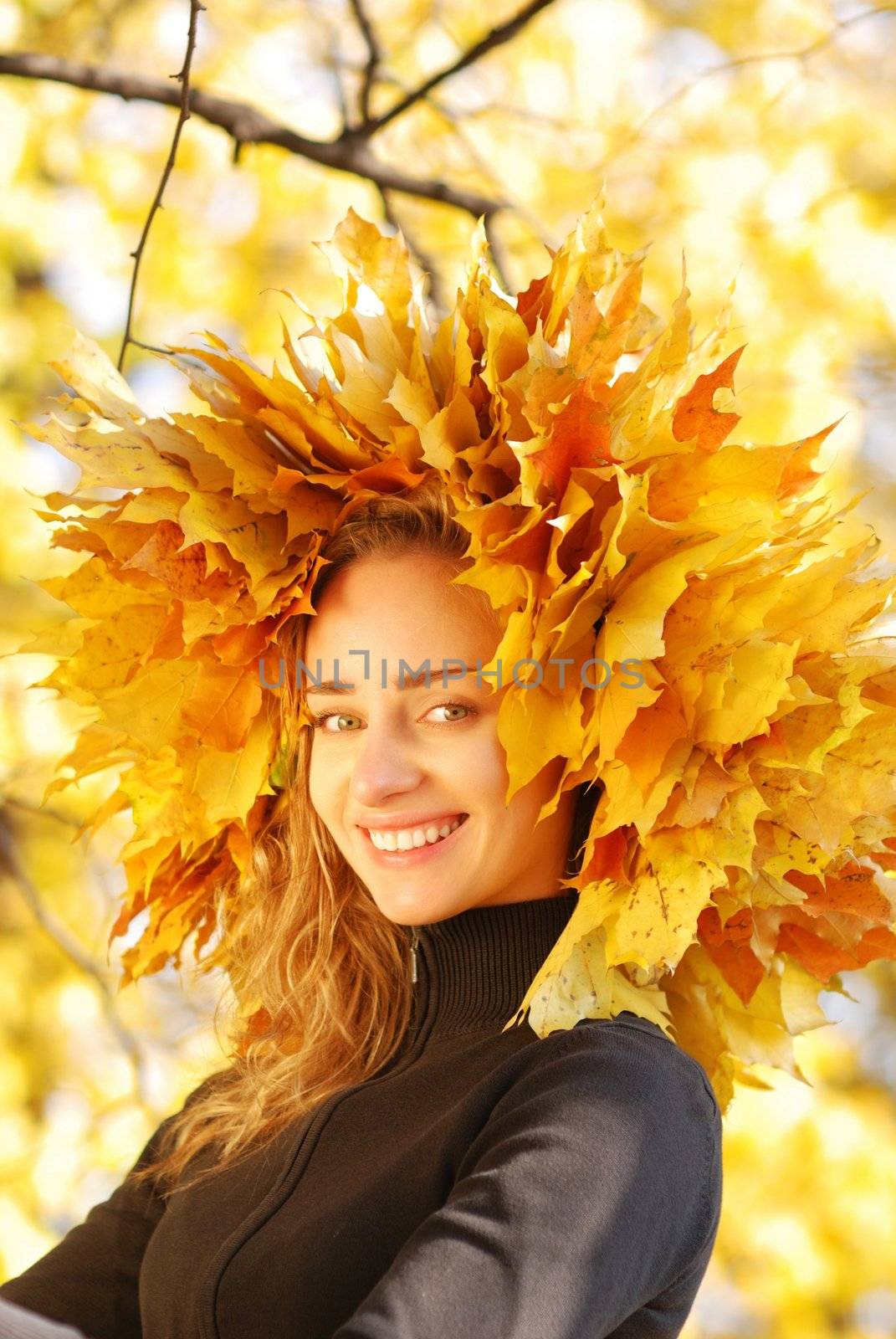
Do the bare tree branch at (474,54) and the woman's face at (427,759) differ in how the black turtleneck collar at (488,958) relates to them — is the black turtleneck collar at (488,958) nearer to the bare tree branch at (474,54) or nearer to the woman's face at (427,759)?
the woman's face at (427,759)

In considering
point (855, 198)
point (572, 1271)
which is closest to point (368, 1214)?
point (572, 1271)

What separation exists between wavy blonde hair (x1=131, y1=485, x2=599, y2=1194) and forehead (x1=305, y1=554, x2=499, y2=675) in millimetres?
19

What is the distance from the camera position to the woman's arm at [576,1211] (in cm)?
99

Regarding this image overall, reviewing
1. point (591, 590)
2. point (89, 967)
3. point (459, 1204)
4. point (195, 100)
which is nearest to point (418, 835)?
point (591, 590)

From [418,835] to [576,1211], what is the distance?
389mm

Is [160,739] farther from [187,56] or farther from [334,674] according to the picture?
[187,56]

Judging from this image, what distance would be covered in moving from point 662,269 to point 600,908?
5.45ft

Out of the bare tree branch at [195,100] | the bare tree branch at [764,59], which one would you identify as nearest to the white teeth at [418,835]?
the bare tree branch at [195,100]

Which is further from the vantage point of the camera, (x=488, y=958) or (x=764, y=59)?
(x=764, y=59)

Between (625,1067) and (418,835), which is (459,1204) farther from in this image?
(418,835)

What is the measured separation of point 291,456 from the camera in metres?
1.43

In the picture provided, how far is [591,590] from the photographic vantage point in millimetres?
1235

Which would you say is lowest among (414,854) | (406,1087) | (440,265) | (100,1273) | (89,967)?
(100,1273)

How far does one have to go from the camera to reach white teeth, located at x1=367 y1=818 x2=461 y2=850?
1343 millimetres
